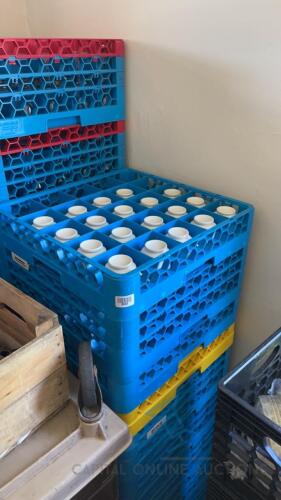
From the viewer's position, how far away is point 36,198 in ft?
3.01

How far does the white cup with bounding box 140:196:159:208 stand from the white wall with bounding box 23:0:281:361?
15 centimetres

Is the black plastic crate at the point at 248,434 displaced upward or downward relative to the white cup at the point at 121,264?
downward

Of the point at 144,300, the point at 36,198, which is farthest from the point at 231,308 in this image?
the point at 36,198

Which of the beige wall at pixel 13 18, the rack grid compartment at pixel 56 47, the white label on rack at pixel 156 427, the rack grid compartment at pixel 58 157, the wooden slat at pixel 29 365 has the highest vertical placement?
the beige wall at pixel 13 18

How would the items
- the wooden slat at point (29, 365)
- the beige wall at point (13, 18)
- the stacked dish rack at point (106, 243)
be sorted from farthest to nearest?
the beige wall at point (13, 18)
the stacked dish rack at point (106, 243)
the wooden slat at point (29, 365)

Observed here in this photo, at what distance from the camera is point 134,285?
23.9 inches

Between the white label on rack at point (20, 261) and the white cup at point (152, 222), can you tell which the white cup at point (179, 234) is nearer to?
the white cup at point (152, 222)

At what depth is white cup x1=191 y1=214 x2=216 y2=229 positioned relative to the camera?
0.79 meters

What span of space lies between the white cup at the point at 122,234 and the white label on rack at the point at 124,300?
0.17 meters

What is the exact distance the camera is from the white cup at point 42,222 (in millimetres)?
785

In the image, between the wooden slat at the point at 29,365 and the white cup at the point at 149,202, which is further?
the white cup at the point at 149,202

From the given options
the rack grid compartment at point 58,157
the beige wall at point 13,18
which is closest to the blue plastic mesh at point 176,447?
the rack grid compartment at point 58,157

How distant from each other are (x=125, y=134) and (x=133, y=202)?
29 centimetres

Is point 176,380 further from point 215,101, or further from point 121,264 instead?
point 215,101
